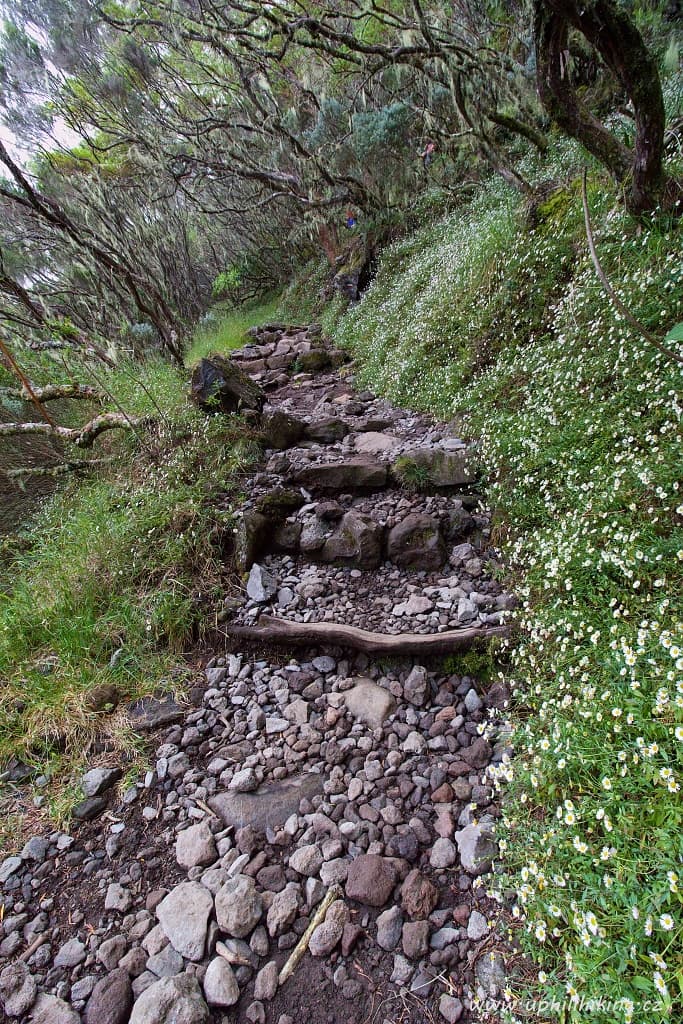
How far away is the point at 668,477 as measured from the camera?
266 centimetres

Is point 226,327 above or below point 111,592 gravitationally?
above

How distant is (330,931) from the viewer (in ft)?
6.62

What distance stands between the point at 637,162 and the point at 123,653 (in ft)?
18.2

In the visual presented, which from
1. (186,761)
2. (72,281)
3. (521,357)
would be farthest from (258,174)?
(186,761)

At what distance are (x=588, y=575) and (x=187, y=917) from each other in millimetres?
2554

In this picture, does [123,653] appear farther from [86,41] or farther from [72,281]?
[72,281]

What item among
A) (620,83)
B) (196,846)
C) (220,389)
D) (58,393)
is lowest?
(196,846)

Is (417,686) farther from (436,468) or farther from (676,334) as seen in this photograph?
(676,334)

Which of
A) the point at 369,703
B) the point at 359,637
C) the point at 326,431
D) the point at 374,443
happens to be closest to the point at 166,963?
the point at 369,703

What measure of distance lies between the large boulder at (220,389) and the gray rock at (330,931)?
480 cm

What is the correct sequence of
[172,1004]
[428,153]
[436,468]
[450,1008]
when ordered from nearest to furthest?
[450,1008] → [172,1004] → [436,468] → [428,153]

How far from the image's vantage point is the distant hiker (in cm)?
1031

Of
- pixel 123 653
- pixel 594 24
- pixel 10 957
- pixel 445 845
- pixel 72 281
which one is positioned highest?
pixel 72 281

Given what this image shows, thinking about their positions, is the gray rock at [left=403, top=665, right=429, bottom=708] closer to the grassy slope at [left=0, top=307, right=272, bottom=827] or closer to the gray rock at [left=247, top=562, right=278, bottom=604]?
the gray rock at [left=247, top=562, right=278, bottom=604]
